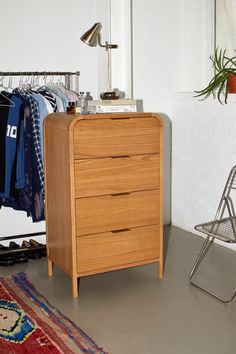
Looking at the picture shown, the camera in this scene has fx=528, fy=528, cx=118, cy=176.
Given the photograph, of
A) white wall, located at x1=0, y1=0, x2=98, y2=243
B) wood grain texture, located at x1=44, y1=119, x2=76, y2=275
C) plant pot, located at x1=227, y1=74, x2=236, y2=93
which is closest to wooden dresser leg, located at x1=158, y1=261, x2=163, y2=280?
wood grain texture, located at x1=44, y1=119, x2=76, y2=275

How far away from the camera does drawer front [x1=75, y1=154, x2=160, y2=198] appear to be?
295cm

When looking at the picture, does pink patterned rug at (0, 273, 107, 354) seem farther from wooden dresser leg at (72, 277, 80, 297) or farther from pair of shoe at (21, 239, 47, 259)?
pair of shoe at (21, 239, 47, 259)

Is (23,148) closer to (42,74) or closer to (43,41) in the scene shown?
(42,74)

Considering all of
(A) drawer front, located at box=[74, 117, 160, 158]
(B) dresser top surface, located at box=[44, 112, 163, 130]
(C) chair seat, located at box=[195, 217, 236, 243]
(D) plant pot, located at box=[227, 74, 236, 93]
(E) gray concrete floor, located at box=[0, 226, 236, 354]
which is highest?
(D) plant pot, located at box=[227, 74, 236, 93]

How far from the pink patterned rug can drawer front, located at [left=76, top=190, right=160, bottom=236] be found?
0.47 m

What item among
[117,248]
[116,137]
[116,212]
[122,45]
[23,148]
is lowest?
[117,248]

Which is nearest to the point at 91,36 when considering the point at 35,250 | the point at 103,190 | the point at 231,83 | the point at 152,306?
the point at 231,83

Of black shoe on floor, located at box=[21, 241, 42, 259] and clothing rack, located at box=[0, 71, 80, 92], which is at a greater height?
clothing rack, located at box=[0, 71, 80, 92]

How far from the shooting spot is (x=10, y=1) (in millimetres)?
3783

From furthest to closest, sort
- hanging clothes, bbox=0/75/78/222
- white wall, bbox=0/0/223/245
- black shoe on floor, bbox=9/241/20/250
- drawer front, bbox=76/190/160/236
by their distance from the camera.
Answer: white wall, bbox=0/0/223/245 → black shoe on floor, bbox=9/241/20/250 → hanging clothes, bbox=0/75/78/222 → drawer front, bbox=76/190/160/236

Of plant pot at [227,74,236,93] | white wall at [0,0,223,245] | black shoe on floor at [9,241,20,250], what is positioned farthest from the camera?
white wall at [0,0,223,245]

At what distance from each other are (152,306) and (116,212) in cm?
57

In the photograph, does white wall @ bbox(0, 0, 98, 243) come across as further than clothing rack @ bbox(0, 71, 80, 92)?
Yes

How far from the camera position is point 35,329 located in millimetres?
2613
